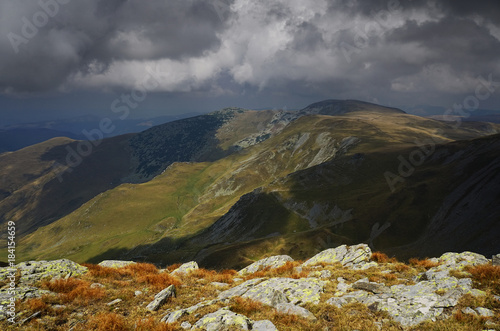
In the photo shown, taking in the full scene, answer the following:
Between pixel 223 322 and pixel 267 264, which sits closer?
pixel 223 322

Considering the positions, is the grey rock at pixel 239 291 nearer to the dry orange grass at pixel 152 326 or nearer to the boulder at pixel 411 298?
the dry orange grass at pixel 152 326

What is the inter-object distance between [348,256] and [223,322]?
1797 centimetres

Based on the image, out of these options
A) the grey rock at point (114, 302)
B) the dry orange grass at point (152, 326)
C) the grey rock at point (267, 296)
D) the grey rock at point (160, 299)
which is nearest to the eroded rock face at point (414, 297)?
the grey rock at point (267, 296)

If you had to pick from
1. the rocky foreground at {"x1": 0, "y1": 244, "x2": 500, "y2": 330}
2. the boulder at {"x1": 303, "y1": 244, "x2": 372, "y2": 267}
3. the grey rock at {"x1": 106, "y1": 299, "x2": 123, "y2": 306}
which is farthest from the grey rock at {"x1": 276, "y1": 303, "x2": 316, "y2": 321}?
the boulder at {"x1": 303, "y1": 244, "x2": 372, "y2": 267}

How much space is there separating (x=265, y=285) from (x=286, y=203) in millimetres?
131618

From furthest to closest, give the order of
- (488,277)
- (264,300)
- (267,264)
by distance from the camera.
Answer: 1. (267,264)
2. (264,300)
3. (488,277)

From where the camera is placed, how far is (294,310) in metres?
11.7

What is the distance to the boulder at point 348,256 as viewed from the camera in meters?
22.2

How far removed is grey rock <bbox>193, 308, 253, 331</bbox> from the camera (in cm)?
996

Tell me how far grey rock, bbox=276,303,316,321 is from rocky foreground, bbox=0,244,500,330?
0.05 meters

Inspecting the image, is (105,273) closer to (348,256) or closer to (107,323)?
(107,323)

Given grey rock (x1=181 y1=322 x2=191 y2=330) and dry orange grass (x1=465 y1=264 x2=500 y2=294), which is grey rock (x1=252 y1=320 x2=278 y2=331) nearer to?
grey rock (x1=181 y1=322 x2=191 y2=330)

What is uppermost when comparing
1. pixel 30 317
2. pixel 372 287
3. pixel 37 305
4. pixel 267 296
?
pixel 37 305

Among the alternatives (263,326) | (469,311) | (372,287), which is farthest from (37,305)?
(469,311)
